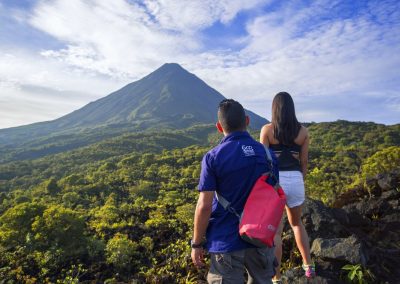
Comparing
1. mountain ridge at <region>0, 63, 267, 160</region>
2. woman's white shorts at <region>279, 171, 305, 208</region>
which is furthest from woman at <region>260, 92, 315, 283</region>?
mountain ridge at <region>0, 63, 267, 160</region>

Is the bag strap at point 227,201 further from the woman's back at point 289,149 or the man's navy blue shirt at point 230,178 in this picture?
the woman's back at point 289,149

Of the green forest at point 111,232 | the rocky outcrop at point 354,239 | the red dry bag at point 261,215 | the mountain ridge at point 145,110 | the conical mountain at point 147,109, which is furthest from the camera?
the conical mountain at point 147,109

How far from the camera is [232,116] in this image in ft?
8.61

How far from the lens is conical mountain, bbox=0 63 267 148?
107062 millimetres

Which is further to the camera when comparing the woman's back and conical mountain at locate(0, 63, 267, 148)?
conical mountain at locate(0, 63, 267, 148)

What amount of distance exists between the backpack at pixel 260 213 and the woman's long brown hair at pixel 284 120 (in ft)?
3.19

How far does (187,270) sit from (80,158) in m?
36.8

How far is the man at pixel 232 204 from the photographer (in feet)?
8.20

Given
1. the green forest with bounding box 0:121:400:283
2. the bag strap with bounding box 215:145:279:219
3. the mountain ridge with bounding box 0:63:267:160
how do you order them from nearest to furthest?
the bag strap with bounding box 215:145:279:219
the green forest with bounding box 0:121:400:283
the mountain ridge with bounding box 0:63:267:160

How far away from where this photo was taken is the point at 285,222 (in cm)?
543

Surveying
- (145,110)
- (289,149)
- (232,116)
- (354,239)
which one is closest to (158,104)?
(145,110)

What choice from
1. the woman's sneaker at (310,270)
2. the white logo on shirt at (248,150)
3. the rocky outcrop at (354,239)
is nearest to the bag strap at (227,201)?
the white logo on shirt at (248,150)

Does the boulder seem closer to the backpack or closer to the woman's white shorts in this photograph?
the woman's white shorts

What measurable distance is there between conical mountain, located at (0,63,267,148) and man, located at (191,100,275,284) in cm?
8823
